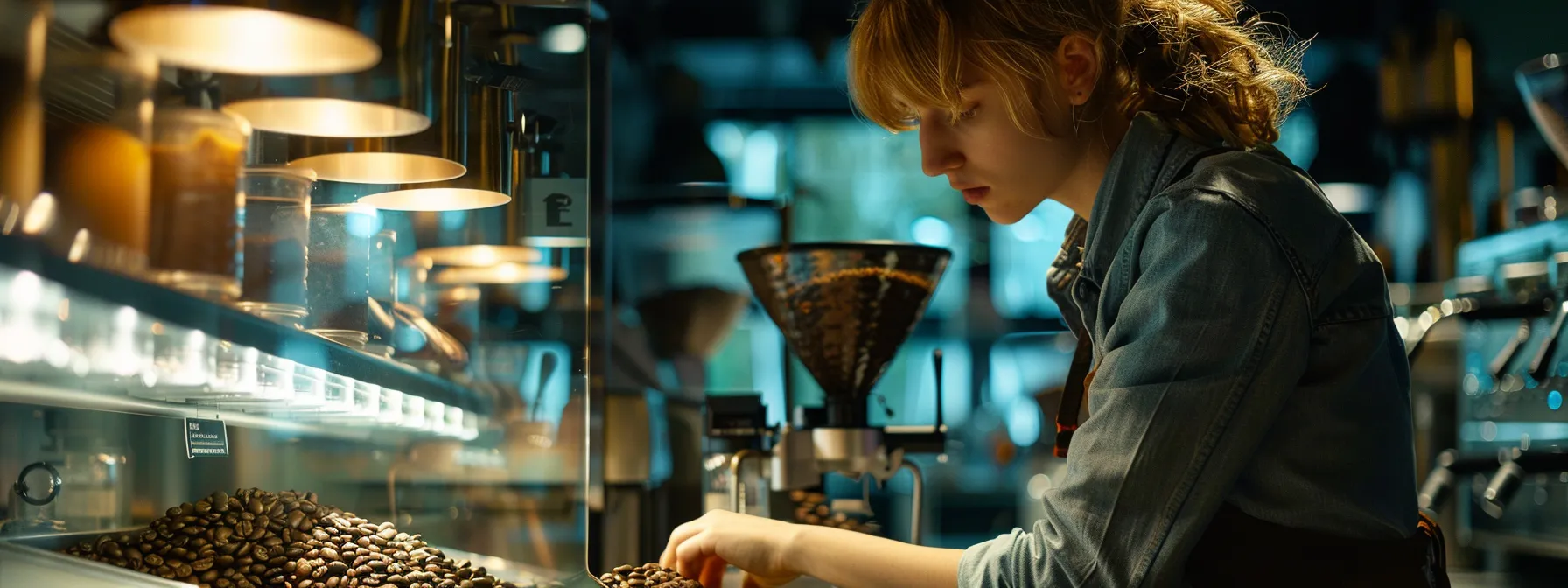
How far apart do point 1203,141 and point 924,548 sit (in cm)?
41

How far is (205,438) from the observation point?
80 centimetres

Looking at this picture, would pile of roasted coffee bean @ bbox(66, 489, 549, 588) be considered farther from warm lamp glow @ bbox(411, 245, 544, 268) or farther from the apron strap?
the apron strap

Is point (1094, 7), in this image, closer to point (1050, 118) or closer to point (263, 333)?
point (1050, 118)

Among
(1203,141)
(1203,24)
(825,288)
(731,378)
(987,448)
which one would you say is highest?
(1203,24)

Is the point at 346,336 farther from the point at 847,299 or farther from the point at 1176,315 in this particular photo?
the point at 847,299

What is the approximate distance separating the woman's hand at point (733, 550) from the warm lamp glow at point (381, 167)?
1.29ft

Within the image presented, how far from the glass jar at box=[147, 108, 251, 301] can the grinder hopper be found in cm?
96

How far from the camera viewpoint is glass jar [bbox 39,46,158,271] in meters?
0.64

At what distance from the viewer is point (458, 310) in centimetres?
103

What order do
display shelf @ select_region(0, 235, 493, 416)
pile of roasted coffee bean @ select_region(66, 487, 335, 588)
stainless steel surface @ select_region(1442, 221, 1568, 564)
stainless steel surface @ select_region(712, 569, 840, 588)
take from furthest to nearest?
stainless steel surface @ select_region(1442, 221, 1568, 564)
stainless steel surface @ select_region(712, 569, 840, 588)
pile of roasted coffee bean @ select_region(66, 487, 335, 588)
display shelf @ select_region(0, 235, 493, 416)

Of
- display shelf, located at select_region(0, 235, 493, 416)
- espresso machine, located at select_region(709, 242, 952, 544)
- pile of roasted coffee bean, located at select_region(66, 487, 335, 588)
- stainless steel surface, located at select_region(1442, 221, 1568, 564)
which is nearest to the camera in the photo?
display shelf, located at select_region(0, 235, 493, 416)

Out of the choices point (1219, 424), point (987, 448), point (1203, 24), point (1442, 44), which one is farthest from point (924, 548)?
point (987, 448)

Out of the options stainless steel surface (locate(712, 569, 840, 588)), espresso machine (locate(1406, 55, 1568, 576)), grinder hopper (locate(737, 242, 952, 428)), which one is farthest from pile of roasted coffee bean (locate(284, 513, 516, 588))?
espresso machine (locate(1406, 55, 1568, 576))

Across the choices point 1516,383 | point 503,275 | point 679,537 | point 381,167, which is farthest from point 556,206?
point 1516,383
